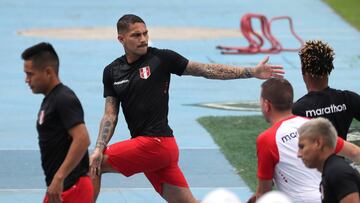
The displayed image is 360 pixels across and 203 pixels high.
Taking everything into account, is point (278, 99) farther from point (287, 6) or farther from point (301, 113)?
point (287, 6)

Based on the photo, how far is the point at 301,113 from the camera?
25.3ft

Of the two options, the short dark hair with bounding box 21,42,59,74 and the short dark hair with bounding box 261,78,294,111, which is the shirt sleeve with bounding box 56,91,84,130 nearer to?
the short dark hair with bounding box 21,42,59,74

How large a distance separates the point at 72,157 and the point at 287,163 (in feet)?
5.06

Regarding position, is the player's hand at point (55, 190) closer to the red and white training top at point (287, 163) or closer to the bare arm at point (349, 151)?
the red and white training top at point (287, 163)

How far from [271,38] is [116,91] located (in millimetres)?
13599

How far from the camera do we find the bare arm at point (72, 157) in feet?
24.3

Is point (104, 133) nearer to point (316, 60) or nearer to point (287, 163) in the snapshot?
point (316, 60)

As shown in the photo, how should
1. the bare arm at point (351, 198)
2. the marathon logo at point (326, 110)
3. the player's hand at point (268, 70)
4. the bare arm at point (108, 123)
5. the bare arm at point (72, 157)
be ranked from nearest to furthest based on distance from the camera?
the bare arm at point (351, 198) → the bare arm at point (72, 157) → the marathon logo at point (326, 110) → the player's hand at point (268, 70) → the bare arm at point (108, 123)

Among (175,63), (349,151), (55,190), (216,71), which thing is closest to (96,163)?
(175,63)

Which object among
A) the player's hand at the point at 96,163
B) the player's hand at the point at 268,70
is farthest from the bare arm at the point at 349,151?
the player's hand at the point at 96,163

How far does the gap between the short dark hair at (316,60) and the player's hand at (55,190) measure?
79.5 inches

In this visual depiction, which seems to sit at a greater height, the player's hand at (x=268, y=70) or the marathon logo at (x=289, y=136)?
the marathon logo at (x=289, y=136)

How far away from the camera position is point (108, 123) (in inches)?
365

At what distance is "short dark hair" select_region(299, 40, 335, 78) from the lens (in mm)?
7777
